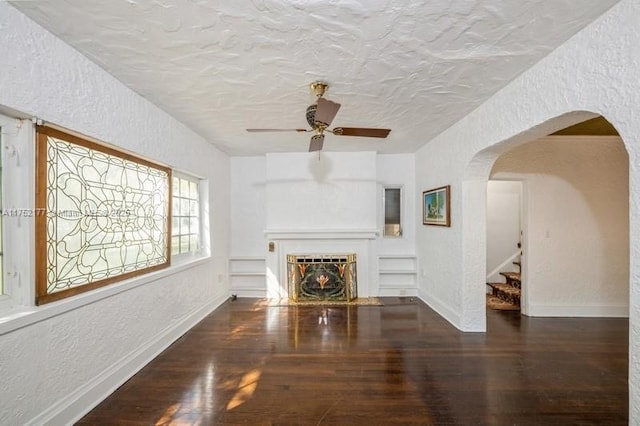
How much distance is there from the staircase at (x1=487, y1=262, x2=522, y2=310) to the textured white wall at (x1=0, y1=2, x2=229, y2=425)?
14.6ft

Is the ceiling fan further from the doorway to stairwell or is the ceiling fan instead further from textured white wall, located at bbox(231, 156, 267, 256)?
the doorway to stairwell

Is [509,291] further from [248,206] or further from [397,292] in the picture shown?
[248,206]

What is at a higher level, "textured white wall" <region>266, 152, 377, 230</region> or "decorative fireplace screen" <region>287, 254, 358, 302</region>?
"textured white wall" <region>266, 152, 377, 230</region>

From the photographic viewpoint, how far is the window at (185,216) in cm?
312

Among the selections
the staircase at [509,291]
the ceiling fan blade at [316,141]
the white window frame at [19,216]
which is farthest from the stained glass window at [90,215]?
the staircase at [509,291]

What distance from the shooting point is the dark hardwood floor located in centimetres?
176

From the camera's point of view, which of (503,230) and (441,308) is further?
(503,230)

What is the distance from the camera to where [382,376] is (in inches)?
84.7

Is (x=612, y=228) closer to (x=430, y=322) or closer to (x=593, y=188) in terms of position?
(x=593, y=188)

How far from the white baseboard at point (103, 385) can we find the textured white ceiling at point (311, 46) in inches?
87.1

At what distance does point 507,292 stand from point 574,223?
1.26 m

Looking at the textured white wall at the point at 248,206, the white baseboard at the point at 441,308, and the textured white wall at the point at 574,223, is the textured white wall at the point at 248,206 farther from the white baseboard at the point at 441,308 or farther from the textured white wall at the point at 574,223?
the textured white wall at the point at 574,223

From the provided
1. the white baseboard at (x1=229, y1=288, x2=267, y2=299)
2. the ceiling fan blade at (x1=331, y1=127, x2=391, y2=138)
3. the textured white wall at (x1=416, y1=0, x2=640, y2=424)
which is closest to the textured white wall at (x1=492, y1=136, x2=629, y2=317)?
the textured white wall at (x1=416, y1=0, x2=640, y2=424)

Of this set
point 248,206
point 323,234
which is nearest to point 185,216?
point 248,206
